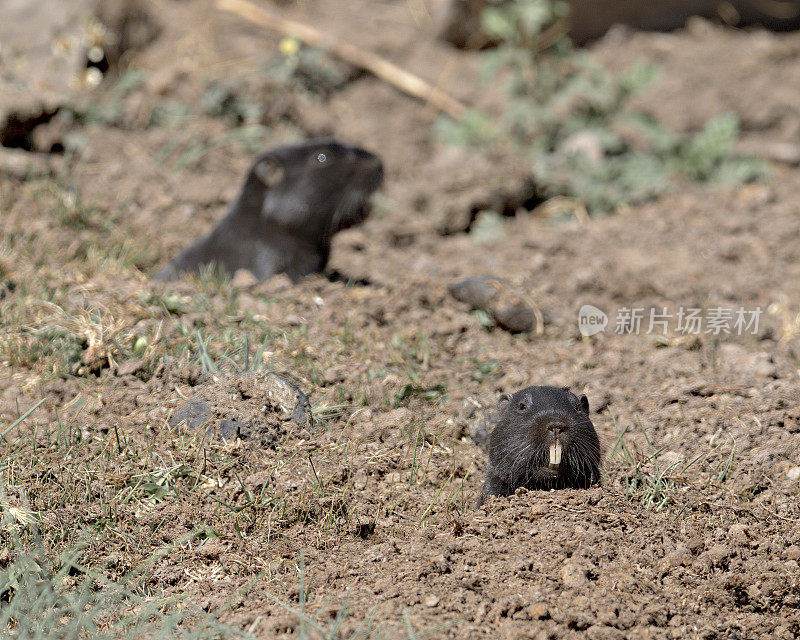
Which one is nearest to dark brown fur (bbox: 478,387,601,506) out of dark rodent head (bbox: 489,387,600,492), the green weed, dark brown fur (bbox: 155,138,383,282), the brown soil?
dark rodent head (bbox: 489,387,600,492)

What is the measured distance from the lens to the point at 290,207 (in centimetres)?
531

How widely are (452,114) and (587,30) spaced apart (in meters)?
1.81

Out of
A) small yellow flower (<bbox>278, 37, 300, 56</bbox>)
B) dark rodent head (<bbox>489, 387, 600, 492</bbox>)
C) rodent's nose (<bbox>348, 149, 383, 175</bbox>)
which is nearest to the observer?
dark rodent head (<bbox>489, 387, 600, 492</bbox>)

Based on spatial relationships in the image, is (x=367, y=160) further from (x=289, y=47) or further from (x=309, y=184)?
(x=289, y=47)

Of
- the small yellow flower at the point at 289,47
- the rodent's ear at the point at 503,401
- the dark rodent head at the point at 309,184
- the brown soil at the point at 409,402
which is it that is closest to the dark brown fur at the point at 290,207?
the dark rodent head at the point at 309,184

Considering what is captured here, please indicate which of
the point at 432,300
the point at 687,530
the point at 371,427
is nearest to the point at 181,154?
the point at 432,300

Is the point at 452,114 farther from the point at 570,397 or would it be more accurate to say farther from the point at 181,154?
the point at 570,397

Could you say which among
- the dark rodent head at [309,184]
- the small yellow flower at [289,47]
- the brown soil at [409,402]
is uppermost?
the small yellow flower at [289,47]

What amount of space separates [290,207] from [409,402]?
1.76 metres

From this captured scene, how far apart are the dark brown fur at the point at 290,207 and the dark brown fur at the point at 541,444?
213 centimetres

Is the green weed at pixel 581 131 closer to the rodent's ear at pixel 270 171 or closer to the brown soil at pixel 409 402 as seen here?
the brown soil at pixel 409 402

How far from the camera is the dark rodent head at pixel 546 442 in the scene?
133 inches

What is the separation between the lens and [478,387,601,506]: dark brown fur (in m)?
3.38

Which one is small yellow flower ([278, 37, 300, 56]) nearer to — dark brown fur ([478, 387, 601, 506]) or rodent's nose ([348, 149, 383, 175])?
rodent's nose ([348, 149, 383, 175])
